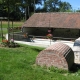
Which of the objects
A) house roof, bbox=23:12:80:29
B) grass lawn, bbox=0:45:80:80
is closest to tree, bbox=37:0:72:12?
house roof, bbox=23:12:80:29

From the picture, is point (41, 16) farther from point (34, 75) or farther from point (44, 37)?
point (34, 75)

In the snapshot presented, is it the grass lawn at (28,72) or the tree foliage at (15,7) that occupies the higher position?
the tree foliage at (15,7)

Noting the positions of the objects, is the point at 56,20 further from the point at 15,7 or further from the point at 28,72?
the point at 28,72

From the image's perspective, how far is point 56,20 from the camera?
36062 mm

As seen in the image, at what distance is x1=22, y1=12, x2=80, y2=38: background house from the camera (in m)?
33.6

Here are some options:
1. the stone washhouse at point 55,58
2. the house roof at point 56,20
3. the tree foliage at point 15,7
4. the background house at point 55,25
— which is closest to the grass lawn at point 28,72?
the stone washhouse at point 55,58

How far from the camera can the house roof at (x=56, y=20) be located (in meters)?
33.9

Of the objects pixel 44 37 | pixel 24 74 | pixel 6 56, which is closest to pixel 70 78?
pixel 24 74

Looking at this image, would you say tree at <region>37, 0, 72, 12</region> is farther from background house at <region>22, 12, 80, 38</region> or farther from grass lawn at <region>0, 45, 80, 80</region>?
grass lawn at <region>0, 45, 80, 80</region>

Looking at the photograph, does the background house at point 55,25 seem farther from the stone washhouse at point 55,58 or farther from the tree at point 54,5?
the tree at point 54,5

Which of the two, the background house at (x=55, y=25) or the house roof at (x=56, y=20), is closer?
the background house at (x=55, y=25)

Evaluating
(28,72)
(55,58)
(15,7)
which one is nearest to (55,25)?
(15,7)

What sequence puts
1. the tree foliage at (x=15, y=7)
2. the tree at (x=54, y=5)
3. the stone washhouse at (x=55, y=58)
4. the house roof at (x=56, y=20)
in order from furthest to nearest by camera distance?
the tree at (x=54, y=5) < the house roof at (x=56, y=20) < the tree foliage at (x=15, y=7) < the stone washhouse at (x=55, y=58)

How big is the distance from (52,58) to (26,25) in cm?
2668
